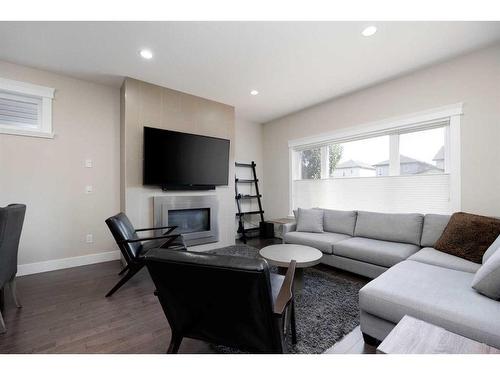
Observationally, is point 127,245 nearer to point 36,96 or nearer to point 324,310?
point 324,310

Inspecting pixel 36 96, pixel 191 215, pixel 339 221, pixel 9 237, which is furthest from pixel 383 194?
pixel 36 96

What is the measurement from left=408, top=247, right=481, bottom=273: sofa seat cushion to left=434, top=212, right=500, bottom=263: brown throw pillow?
7 centimetres

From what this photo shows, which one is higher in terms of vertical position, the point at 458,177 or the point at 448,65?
the point at 448,65

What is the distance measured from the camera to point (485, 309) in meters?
1.19

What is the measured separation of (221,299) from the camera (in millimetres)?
1065

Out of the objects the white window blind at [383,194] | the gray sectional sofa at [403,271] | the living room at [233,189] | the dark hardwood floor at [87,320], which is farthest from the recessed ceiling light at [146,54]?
the white window blind at [383,194]

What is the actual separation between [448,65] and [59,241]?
217 inches

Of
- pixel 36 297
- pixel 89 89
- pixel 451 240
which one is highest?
pixel 89 89

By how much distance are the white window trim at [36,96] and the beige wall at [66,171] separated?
0.06m

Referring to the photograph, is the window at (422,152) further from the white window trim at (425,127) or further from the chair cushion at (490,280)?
the chair cushion at (490,280)

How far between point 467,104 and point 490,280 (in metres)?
2.25

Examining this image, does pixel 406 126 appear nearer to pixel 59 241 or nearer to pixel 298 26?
pixel 298 26
